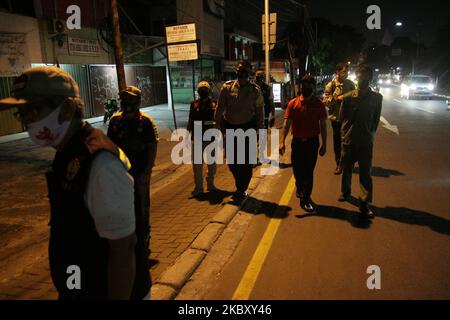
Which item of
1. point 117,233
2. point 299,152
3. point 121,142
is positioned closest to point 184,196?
point 299,152

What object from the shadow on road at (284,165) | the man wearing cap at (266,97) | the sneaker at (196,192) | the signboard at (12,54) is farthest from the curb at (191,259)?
the signboard at (12,54)

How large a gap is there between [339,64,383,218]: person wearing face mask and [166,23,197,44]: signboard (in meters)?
7.57

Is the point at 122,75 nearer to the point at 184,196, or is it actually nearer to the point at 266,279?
the point at 184,196

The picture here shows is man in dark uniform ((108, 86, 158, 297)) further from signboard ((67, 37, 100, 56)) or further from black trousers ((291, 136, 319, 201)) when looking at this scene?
signboard ((67, 37, 100, 56))

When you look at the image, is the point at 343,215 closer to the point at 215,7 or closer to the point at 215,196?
the point at 215,196

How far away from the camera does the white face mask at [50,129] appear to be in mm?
1780

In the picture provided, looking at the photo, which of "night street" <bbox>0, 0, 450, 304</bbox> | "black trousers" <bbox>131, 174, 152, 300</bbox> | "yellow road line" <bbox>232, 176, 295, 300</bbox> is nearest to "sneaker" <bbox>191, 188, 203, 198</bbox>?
"night street" <bbox>0, 0, 450, 304</bbox>

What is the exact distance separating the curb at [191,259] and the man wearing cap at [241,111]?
21.8 inches

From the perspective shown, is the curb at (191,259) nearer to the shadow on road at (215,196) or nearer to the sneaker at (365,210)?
the shadow on road at (215,196)

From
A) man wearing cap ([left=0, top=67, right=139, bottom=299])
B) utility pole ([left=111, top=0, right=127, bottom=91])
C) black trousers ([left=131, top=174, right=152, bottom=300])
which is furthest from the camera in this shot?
utility pole ([left=111, top=0, right=127, bottom=91])

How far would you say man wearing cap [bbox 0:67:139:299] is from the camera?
64.8 inches

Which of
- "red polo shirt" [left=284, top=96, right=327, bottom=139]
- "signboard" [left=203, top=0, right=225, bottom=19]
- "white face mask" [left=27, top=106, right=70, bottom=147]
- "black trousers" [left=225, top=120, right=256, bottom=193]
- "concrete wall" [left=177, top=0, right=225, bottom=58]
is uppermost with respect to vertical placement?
"signboard" [left=203, top=0, right=225, bottom=19]

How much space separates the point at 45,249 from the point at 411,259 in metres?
4.33

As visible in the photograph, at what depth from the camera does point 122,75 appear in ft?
32.3
